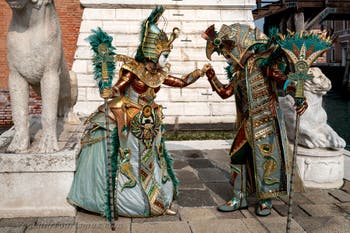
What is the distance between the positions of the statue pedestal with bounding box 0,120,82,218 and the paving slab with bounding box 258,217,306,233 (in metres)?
2.00

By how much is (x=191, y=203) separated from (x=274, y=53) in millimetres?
1938

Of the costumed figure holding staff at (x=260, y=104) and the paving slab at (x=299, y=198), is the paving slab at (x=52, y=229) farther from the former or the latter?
the paving slab at (x=299, y=198)

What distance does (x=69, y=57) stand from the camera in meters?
10.5

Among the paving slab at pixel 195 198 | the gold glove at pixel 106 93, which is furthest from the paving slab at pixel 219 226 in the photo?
the gold glove at pixel 106 93

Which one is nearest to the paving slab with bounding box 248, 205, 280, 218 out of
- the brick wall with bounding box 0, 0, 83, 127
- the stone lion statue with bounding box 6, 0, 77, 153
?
the stone lion statue with bounding box 6, 0, 77, 153

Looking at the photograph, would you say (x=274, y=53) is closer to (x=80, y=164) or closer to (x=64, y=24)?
(x=80, y=164)

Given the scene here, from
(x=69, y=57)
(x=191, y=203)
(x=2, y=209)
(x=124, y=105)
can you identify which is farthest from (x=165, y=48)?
(x=69, y=57)

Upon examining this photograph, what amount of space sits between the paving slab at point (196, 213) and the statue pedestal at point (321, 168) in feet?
5.39

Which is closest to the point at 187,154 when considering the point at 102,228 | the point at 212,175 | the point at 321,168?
the point at 212,175

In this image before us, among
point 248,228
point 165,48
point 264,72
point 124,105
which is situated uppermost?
point 165,48

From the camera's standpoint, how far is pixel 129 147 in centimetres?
373

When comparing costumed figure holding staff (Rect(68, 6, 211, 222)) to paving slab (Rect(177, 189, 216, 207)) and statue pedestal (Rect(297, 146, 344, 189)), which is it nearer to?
paving slab (Rect(177, 189, 216, 207))

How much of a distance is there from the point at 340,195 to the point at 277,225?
1.40 meters

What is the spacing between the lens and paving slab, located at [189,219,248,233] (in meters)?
3.52
